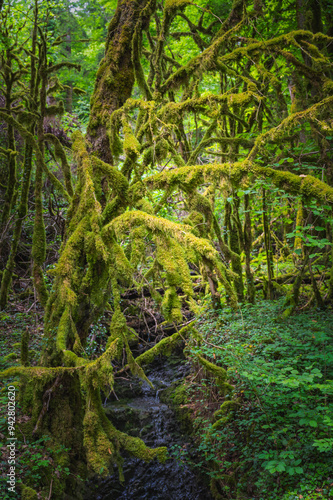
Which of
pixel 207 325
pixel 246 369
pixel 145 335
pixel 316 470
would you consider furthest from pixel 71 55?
pixel 316 470

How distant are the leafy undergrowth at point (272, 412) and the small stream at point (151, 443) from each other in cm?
42

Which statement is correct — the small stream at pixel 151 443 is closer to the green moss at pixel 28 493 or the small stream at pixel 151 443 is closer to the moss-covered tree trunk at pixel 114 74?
the green moss at pixel 28 493

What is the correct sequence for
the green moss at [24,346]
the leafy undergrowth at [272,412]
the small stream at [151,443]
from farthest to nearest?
the small stream at [151,443] → the green moss at [24,346] → the leafy undergrowth at [272,412]

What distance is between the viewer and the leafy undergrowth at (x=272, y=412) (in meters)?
3.57

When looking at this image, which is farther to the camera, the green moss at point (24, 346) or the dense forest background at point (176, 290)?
the green moss at point (24, 346)

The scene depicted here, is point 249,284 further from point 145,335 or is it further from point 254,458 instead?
point 145,335

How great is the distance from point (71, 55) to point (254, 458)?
784 inches

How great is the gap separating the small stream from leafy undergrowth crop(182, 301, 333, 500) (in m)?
0.42

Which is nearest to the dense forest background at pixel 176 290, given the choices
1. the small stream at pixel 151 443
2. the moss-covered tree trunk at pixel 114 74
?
the moss-covered tree trunk at pixel 114 74

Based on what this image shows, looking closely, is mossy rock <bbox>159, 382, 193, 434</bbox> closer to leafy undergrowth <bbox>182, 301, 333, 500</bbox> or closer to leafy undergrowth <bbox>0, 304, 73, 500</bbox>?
leafy undergrowth <bbox>182, 301, 333, 500</bbox>

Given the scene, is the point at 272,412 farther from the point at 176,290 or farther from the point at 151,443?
the point at 151,443

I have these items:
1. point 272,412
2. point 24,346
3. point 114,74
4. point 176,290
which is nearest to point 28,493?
point 24,346

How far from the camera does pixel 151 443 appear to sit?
6020 millimetres

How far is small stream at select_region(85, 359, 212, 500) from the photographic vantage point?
5.02m
